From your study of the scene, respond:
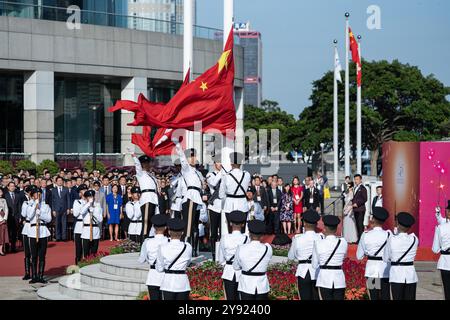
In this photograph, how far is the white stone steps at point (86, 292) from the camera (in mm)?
15955

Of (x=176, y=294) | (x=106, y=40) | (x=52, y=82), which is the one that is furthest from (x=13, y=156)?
(x=176, y=294)

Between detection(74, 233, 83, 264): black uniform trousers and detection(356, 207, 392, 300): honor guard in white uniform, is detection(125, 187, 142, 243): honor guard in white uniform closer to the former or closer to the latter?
detection(74, 233, 83, 264): black uniform trousers

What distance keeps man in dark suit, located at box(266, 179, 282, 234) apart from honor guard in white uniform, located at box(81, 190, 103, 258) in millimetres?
8399

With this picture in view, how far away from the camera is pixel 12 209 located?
2409 cm

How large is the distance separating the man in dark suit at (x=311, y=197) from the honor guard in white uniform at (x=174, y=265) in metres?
16.9

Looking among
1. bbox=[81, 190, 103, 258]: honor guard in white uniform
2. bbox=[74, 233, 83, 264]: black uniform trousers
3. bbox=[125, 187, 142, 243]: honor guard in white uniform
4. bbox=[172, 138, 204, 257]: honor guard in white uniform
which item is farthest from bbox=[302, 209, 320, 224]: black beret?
bbox=[125, 187, 142, 243]: honor guard in white uniform

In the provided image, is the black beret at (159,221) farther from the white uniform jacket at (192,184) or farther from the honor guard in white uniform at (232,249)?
the white uniform jacket at (192,184)

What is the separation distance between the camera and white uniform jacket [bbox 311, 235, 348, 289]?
41.5ft

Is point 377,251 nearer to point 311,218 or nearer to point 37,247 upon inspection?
point 311,218

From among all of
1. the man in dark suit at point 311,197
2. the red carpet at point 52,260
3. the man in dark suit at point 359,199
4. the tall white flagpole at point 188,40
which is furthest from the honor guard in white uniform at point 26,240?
the man in dark suit at point 311,197

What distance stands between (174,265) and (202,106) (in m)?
6.25

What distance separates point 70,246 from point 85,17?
20002 mm

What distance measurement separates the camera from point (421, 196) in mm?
22047
